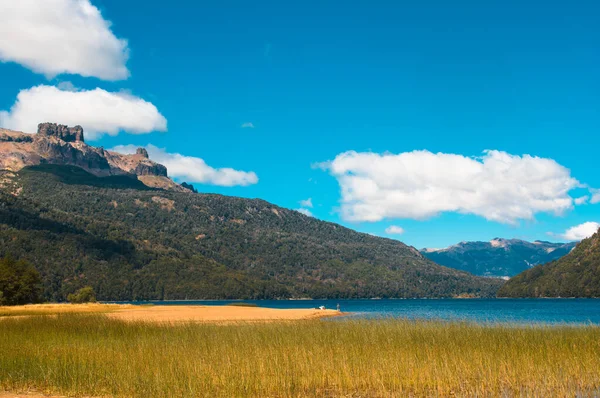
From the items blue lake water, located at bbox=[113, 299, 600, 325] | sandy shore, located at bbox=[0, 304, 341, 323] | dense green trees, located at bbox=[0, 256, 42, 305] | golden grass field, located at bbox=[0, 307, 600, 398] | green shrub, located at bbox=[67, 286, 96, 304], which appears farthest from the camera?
green shrub, located at bbox=[67, 286, 96, 304]

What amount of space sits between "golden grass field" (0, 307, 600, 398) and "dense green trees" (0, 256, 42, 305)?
57.8m

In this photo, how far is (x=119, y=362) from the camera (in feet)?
58.9

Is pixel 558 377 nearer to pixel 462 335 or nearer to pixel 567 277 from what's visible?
pixel 462 335

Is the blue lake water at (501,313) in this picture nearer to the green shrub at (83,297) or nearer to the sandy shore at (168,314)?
the sandy shore at (168,314)

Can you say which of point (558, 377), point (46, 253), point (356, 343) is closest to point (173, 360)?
point (356, 343)

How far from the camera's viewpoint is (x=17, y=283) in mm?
77250

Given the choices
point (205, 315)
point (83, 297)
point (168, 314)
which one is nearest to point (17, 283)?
point (168, 314)

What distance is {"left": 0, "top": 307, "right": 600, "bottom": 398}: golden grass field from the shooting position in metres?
15.4

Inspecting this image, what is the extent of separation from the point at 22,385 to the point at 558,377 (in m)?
16.5

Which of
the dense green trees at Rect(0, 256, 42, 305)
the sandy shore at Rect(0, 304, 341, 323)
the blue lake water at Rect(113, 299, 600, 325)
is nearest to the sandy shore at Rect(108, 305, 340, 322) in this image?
the sandy shore at Rect(0, 304, 341, 323)

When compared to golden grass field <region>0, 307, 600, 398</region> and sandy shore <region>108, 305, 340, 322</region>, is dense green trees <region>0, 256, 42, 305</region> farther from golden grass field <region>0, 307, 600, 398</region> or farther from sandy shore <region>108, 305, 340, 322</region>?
golden grass field <region>0, 307, 600, 398</region>

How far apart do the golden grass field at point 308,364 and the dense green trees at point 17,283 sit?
57.8 metres

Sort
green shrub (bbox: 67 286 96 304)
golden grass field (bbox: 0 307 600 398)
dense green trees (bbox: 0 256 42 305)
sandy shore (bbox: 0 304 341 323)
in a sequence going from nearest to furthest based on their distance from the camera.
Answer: golden grass field (bbox: 0 307 600 398), sandy shore (bbox: 0 304 341 323), dense green trees (bbox: 0 256 42 305), green shrub (bbox: 67 286 96 304)

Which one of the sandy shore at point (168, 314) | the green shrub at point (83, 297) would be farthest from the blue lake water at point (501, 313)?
the green shrub at point (83, 297)
